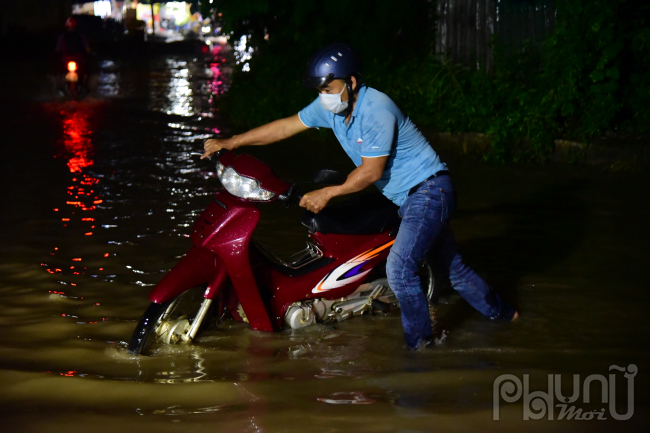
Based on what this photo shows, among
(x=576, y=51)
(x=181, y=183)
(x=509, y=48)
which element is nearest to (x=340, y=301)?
(x=181, y=183)

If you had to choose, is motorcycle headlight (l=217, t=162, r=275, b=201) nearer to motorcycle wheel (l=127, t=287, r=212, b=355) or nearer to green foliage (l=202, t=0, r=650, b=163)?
motorcycle wheel (l=127, t=287, r=212, b=355)

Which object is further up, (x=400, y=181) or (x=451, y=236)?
(x=400, y=181)

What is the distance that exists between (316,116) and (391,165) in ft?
1.94

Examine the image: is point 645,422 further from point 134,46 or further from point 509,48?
point 134,46

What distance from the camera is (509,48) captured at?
12312 millimetres

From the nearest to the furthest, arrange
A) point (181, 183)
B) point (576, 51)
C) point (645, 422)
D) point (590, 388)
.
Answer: point (645, 422) < point (590, 388) < point (181, 183) < point (576, 51)

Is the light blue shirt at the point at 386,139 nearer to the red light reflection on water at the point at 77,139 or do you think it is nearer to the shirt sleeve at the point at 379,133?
the shirt sleeve at the point at 379,133

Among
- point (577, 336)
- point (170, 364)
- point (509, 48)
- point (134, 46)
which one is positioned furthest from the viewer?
point (134, 46)

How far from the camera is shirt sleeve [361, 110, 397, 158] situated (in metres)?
4.12

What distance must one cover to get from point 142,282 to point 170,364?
168 centimetres

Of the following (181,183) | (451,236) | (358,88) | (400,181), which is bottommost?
(181,183)

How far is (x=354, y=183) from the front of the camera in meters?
4.14

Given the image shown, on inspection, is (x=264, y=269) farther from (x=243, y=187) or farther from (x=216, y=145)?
(x=216, y=145)

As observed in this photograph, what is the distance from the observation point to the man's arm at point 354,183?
414 centimetres
